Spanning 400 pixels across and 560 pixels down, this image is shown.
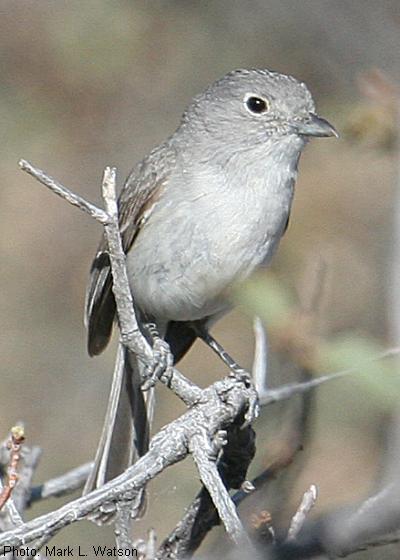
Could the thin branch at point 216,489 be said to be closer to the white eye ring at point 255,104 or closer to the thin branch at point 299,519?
the thin branch at point 299,519

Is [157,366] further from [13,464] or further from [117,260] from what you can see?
[13,464]

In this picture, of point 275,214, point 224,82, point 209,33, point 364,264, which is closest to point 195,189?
point 275,214

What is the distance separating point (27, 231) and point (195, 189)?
3.07m

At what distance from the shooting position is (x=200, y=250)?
4.55m

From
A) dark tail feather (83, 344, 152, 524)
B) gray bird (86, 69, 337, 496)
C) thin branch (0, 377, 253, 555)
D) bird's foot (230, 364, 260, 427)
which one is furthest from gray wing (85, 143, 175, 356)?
thin branch (0, 377, 253, 555)

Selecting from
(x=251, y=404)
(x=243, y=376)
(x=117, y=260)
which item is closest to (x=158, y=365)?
(x=251, y=404)

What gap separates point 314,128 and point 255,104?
0.34 m

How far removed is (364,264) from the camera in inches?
264

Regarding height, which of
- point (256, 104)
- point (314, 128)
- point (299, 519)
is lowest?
point (299, 519)

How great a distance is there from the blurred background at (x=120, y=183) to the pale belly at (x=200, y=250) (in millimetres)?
861

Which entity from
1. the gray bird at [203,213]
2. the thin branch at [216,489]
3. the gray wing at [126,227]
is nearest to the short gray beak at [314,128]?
the gray bird at [203,213]

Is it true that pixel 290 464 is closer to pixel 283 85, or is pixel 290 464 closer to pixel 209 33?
pixel 283 85

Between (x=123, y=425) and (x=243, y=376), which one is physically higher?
(x=123, y=425)

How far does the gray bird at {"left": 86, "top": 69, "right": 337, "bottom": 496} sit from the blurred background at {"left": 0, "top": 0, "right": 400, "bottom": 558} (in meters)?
0.53
